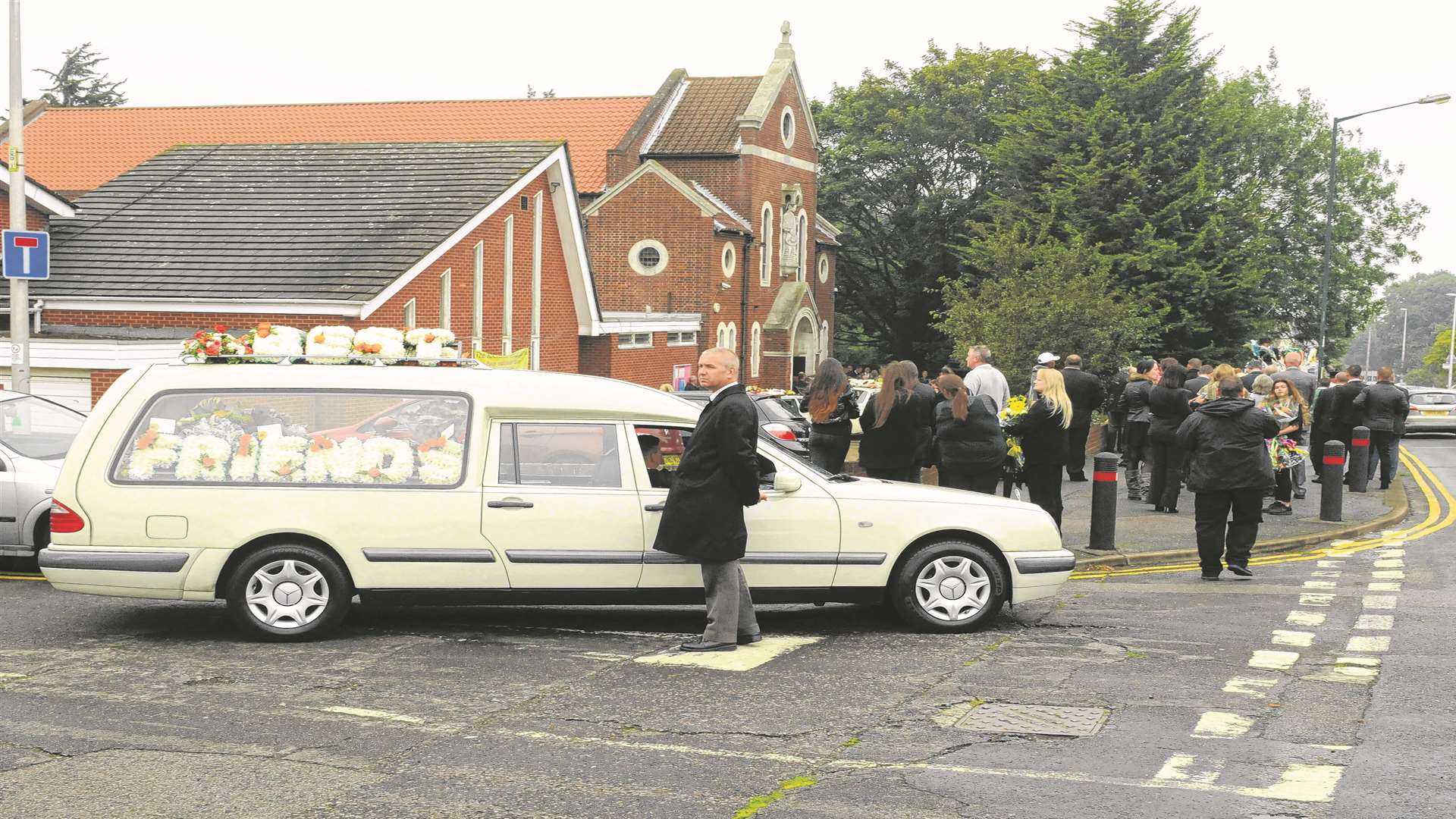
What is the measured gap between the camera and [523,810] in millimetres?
5242

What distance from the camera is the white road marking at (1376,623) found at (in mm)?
9211

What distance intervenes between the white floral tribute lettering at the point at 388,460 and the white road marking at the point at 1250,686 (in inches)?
181

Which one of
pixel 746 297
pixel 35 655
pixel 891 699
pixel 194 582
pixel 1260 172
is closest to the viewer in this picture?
pixel 891 699

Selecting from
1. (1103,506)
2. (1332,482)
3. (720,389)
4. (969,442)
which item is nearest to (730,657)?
(720,389)

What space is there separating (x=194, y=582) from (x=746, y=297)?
38.5m

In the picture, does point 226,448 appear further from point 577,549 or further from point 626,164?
point 626,164

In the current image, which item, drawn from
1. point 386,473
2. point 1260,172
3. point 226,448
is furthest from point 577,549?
point 1260,172

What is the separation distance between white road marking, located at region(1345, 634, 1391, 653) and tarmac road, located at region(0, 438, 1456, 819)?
0.03 m

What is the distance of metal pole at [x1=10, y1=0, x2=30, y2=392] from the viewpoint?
17.8 meters

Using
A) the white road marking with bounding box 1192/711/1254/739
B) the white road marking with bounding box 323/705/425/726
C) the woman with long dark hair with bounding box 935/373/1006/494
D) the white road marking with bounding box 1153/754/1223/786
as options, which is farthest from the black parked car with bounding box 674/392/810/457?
the white road marking with bounding box 1153/754/1223/786

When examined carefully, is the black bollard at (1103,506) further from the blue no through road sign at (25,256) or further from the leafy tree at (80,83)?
the leafy tree at (80,83)

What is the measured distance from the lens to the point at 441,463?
333 inches

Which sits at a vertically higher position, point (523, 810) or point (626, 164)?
point (626, 164)

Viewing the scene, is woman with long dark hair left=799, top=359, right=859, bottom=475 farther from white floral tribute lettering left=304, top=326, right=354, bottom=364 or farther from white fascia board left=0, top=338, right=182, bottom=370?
white fascia board left=0, top=338, right=182, bottom=370
